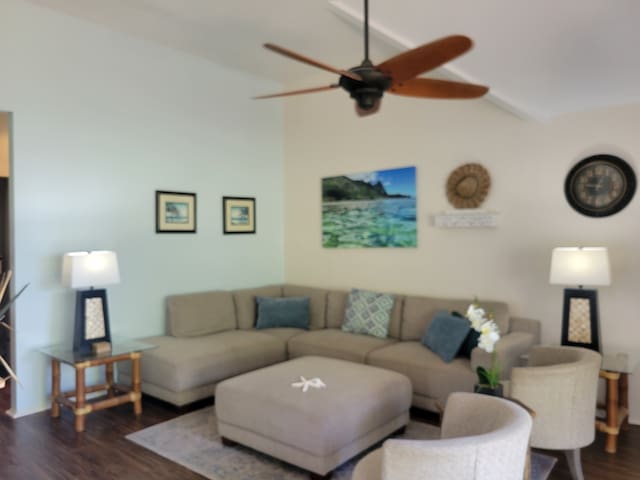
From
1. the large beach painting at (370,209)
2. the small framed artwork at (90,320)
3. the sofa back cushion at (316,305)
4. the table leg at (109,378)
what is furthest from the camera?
the sofa back cushion at (316,305)

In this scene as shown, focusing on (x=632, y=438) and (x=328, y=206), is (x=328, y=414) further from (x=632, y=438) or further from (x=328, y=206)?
(x=328, y=206)

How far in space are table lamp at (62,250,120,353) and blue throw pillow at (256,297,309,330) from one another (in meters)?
1.54

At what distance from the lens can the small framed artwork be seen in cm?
367

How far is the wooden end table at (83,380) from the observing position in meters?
3.41

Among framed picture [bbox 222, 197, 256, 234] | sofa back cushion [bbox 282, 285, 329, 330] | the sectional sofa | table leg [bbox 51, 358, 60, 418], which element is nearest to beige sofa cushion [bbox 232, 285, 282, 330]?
the sectional sofa

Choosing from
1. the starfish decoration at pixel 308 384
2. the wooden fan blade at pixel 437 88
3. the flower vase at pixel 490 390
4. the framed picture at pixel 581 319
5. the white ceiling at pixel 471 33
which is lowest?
the starfish decoration at pixel 308 384

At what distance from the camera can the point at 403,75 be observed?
2242 mm

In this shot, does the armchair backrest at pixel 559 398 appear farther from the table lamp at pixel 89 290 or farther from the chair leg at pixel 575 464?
the table lamp at pixel 89 290

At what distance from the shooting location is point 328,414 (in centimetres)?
266

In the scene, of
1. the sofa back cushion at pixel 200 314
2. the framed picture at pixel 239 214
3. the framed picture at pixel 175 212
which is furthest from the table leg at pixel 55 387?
the framed picture at pixel 239 214

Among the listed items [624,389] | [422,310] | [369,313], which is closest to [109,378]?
[369,313]

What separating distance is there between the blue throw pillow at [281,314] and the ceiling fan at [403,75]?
2.84 meters

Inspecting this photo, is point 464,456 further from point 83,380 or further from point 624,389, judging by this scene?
point 83,380

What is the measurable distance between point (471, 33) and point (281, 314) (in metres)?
3.08
